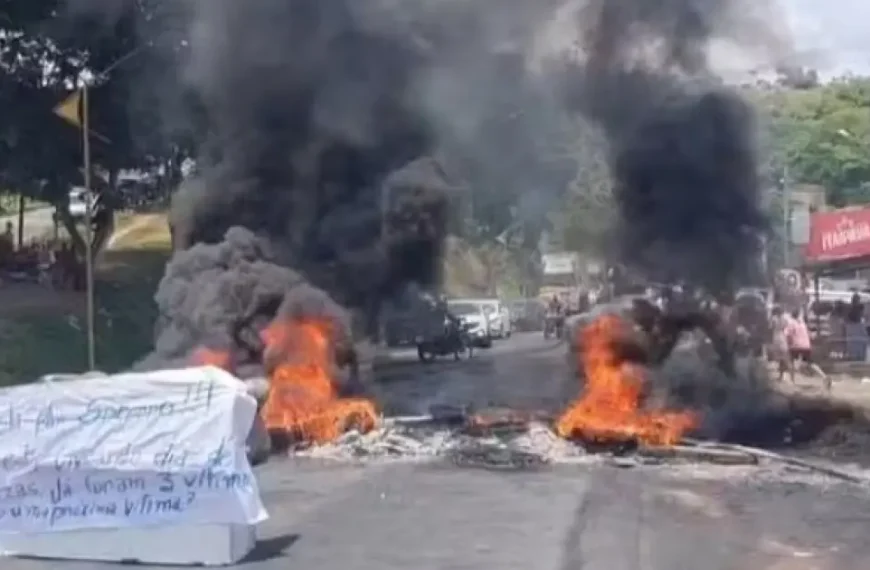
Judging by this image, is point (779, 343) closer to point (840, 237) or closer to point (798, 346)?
point (798, 346)

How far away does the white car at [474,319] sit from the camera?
4228cm

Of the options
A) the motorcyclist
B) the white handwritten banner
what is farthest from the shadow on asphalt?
the motorcyclist

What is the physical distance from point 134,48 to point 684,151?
1377cm

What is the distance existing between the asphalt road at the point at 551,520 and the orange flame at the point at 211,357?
9.61 feet

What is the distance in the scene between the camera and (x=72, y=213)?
3662cm

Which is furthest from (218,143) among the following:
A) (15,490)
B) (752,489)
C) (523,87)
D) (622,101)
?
(15,490)

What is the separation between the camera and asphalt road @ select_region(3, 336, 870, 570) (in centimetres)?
1128

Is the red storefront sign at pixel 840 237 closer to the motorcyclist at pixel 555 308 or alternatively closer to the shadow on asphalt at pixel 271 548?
the motorcyclist at pixel 555 308

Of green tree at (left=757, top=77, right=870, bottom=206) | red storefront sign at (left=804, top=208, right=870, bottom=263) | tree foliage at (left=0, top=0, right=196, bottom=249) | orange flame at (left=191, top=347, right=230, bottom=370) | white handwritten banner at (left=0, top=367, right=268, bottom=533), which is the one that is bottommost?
white handwritten banner at (left=0, top=367, right=268, bottom=533)

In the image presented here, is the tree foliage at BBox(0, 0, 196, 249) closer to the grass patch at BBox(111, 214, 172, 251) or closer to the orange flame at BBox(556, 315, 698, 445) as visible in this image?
the orange flame at BBox(556, 315, 698, 445)

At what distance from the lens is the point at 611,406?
20.1 m

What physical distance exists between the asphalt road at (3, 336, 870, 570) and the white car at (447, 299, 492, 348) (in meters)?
23.8

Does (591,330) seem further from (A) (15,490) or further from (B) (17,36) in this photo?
(B) (17,36)

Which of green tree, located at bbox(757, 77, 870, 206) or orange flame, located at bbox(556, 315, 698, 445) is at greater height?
green tree, located at bbox(757, 77, 870, 206)
